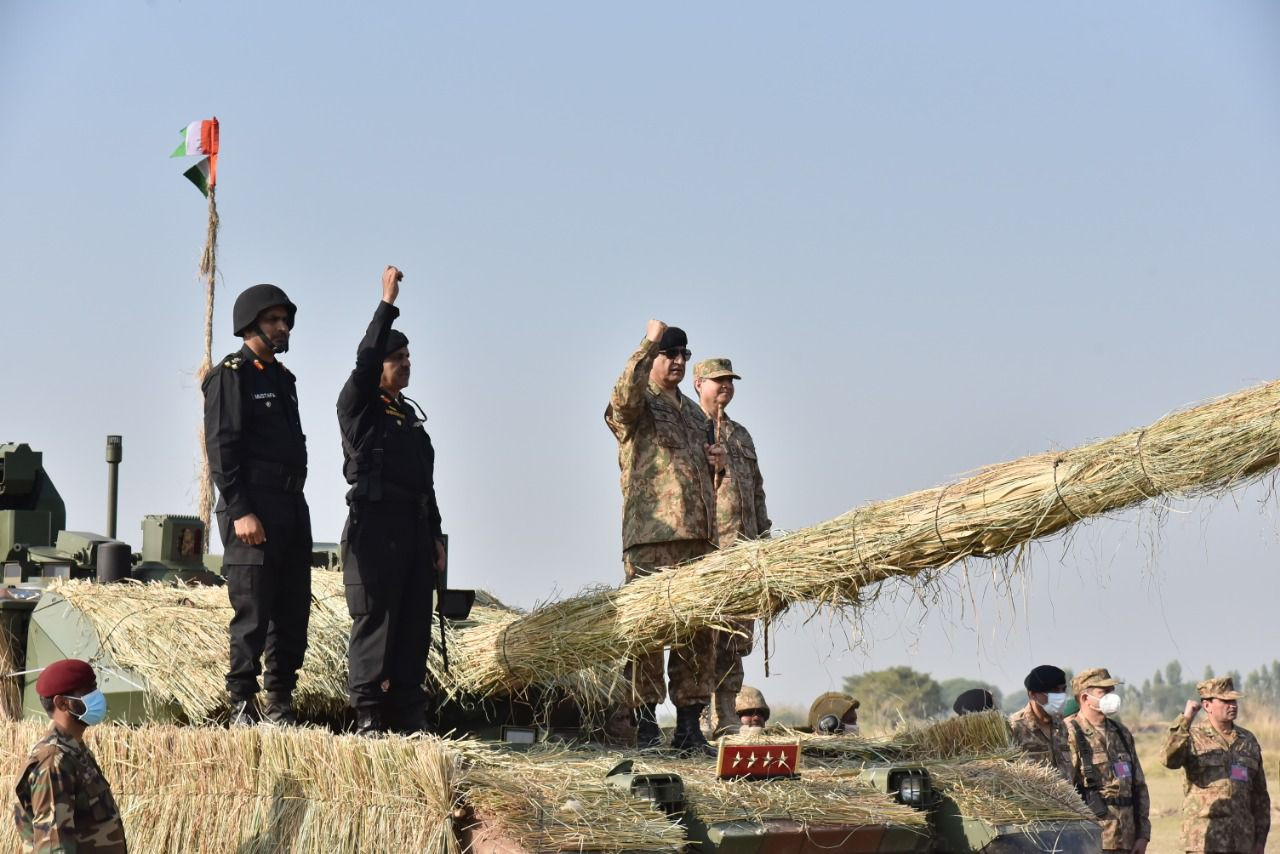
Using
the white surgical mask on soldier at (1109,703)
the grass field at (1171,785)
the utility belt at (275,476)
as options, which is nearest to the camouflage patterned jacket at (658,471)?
the utility belt at (275,476)

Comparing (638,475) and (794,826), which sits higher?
(638,475)

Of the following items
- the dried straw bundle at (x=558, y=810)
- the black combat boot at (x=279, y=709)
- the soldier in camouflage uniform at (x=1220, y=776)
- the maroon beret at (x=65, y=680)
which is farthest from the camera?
the soldier in camouflage uniform at (x=1220, y=776)

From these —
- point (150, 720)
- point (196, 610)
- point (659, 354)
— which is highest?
point (659, 354)

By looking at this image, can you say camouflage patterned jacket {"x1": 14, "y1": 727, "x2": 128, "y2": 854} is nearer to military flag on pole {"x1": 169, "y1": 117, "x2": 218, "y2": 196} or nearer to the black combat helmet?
the black combat helmet

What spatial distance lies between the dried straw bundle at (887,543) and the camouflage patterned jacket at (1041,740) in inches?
89.8

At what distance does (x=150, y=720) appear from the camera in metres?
7.70

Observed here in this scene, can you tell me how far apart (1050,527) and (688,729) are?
245cm

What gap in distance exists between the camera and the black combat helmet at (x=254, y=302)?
26.1ft

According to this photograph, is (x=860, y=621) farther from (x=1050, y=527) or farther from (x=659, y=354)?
(x=659, y=354)

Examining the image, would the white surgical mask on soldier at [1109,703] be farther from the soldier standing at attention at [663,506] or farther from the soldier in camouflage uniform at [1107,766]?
the soldier standing at attention at [663,506]

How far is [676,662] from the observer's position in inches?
340

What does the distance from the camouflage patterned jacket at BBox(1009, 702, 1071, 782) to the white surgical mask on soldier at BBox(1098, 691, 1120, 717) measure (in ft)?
1.60

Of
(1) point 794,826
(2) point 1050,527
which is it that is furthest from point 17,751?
(2) point 1050,527

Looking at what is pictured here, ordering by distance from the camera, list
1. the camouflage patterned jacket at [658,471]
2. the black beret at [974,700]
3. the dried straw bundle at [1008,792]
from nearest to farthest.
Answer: the dried straw bundle at [1008,792]
the camouflage patterned jacket at [658,471]
the black beret at [974,700]
